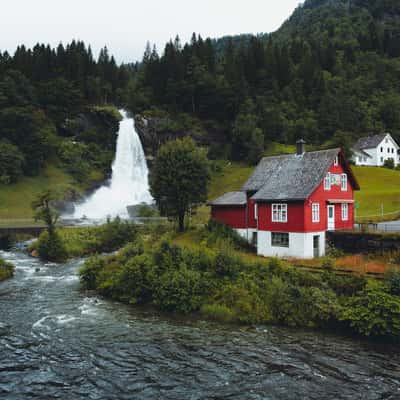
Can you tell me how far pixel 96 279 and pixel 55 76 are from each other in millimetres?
81398

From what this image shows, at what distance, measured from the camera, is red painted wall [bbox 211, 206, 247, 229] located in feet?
111

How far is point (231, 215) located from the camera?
34750 millimetres

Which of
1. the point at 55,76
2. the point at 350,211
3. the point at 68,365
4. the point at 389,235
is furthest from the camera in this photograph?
the point at 55,76

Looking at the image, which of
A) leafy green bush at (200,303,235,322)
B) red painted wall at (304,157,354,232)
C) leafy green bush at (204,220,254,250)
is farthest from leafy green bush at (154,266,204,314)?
red painted wall at (304,157,354,232)

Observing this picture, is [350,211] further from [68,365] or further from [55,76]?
[55,76]

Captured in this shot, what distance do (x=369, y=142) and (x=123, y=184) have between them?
185 feet

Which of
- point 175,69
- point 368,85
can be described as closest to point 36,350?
point 175,69

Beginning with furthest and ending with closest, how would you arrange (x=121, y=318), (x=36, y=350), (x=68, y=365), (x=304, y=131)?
(x=304, y=131) < (x=121, y=318) < (x=36, y=350) < (x=68, y=365)

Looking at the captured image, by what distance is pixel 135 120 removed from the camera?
8544 cm

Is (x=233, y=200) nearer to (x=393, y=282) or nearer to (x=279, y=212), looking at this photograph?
(x=279, y=212)

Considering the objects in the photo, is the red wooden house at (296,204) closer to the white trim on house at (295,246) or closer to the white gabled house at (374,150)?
the white trim on house at (295,246)

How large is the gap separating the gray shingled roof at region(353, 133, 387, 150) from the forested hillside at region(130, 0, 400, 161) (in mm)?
3655

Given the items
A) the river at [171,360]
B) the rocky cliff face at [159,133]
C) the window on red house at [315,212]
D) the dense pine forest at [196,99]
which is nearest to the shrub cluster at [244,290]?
the river at [171,360]

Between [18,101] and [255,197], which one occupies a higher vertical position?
[18,101]
